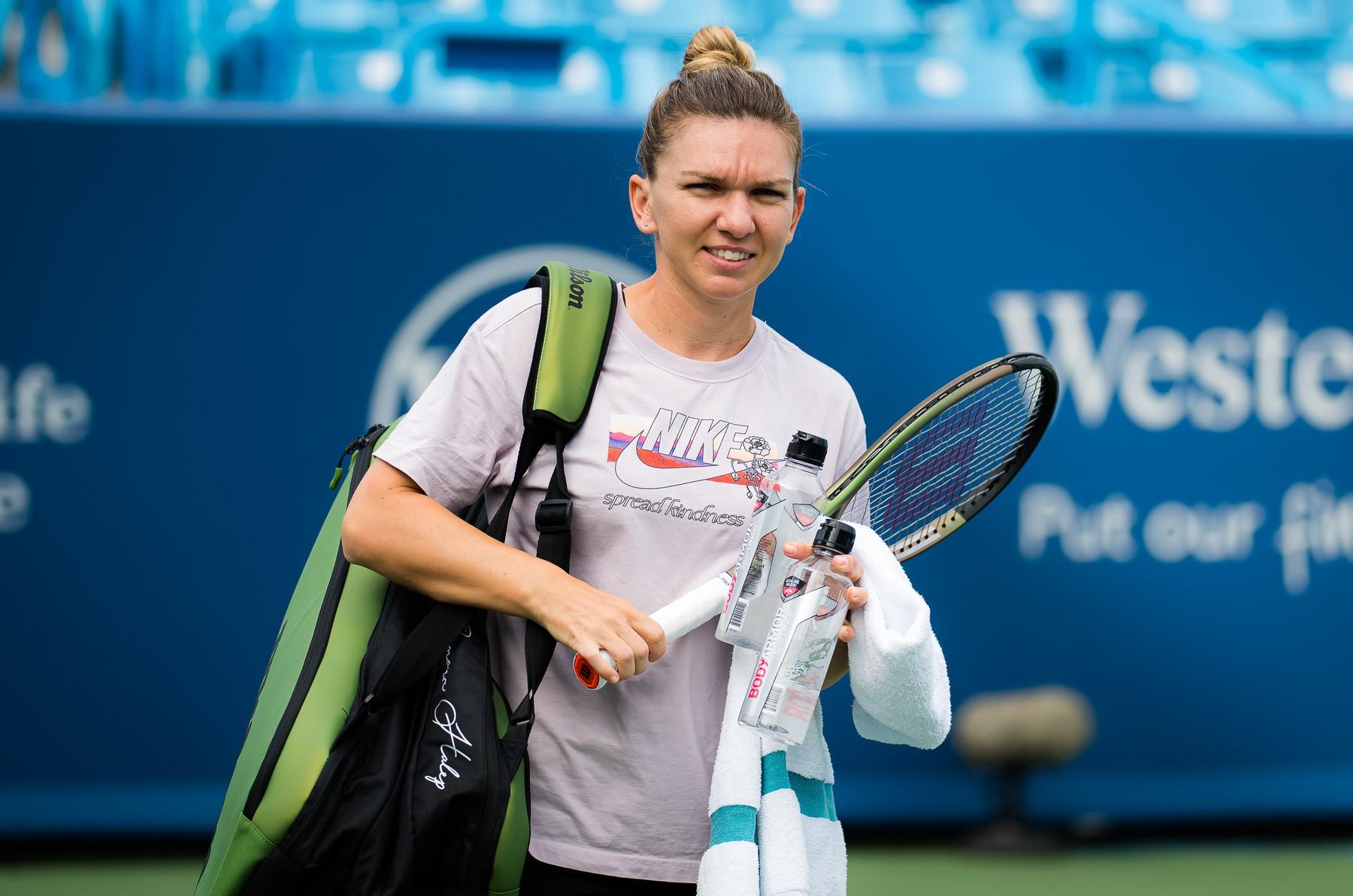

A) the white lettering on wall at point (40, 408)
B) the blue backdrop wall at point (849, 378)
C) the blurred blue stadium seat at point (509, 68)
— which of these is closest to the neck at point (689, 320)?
the blue backdrop wall at point (849, 378)

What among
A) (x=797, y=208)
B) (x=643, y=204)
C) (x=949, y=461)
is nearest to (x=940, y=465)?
(x=949, y=461)

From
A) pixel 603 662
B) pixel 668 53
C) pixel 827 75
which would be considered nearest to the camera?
pixel 603 662

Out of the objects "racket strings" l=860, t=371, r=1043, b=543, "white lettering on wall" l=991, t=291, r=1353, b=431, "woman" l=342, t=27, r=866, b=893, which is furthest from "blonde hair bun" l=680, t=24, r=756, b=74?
"white lettering on wall" l=991, t=291, r=1353, b=431

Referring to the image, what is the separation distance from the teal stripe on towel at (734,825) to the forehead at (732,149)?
692mm

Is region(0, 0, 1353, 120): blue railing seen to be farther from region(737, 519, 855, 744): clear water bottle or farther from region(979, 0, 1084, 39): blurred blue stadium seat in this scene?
region(737, 519, 855, 744): clear water bottle

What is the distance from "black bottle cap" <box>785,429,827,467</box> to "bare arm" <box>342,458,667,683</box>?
245mm

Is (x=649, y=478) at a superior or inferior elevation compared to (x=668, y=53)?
inferior

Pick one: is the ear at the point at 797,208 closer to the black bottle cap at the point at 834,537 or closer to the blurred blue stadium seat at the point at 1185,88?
the black bottle cap at the point at 834,537

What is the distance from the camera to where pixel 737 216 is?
1647 millimetres

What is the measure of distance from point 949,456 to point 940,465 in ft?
0.07

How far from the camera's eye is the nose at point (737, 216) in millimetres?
1646

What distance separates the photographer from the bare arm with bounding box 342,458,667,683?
4.92 feet

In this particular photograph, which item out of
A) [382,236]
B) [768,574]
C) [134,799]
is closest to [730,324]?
[768,574]
